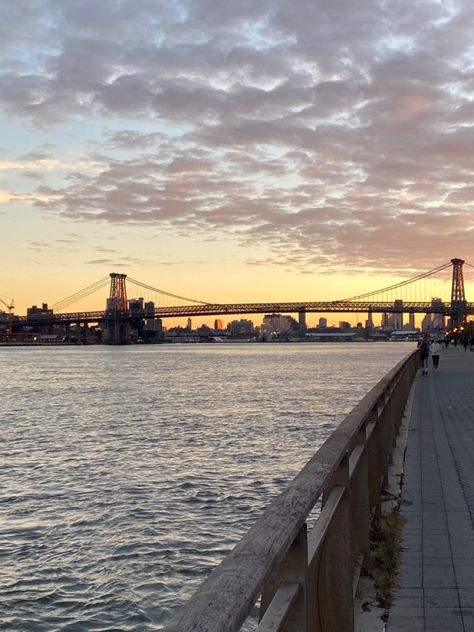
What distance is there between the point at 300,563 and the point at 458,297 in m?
156

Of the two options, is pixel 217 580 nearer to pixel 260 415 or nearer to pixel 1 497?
pixel 1 497

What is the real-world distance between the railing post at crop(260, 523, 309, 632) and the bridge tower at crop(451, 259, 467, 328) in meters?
141

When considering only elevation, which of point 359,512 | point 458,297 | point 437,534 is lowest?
point 437,534

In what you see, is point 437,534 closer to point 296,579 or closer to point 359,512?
point 359,512

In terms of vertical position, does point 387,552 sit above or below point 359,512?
below

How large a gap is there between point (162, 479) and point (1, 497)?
3249 millimetres

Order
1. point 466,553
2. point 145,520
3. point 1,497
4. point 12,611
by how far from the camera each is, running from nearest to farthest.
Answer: point 466,553
point 12,611
point 145,520
point 1,497

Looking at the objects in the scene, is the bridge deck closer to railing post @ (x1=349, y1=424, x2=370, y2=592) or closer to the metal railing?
railing post @ (x1=349, y1=424, x2=370, y2=592)

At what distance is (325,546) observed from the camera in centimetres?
366

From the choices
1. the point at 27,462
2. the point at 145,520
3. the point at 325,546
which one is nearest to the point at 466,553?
the point at 325,546

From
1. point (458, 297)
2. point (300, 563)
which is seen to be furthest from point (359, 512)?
point (458, 297)

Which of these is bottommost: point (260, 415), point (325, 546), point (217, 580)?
point (260, 415)

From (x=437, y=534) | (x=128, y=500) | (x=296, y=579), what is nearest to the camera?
(x=296, y=579)

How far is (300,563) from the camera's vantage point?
269 cm
